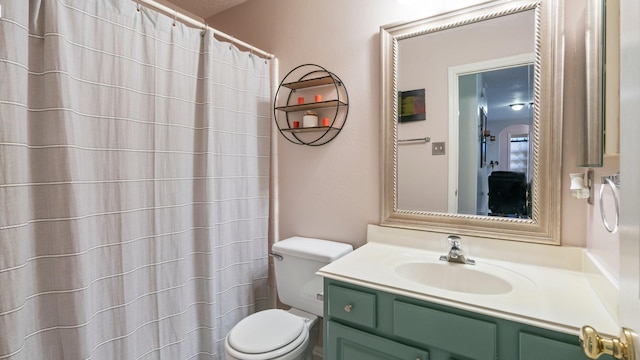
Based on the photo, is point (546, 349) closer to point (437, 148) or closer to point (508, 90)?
point (437, 148)

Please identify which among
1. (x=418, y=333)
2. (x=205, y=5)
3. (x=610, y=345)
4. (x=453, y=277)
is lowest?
(x=418, y=333)

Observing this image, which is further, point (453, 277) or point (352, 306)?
point (453, 277)

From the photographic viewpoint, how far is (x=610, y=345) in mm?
572

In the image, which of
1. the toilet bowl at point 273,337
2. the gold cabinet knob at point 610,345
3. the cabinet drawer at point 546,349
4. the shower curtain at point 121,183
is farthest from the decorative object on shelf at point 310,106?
the gold cabinet knob at point 610,345

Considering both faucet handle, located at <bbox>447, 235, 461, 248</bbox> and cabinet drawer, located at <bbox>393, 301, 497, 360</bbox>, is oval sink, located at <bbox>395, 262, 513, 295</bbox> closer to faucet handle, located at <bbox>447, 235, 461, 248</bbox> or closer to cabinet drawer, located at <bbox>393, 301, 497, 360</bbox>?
faucet handle, located at <bbox>447, 235, 461, 248</bbox>

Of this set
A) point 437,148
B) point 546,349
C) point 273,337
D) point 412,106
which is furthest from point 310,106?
point 546,349

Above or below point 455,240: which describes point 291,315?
below

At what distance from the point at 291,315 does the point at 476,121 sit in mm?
1378

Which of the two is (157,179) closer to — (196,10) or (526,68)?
(196,10)

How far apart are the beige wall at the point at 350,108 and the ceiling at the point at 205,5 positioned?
0.18 m

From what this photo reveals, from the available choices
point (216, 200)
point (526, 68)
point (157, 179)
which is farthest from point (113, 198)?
point (526, 68)

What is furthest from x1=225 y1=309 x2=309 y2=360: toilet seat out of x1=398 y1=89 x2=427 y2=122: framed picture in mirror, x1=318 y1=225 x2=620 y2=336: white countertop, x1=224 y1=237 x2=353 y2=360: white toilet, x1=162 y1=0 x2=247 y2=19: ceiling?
x1=162 y1=0 x2=247 y2=19: ceiling

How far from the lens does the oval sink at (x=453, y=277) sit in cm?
126

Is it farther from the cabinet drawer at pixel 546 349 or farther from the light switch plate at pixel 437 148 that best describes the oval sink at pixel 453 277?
the light switch plate at pixel 437 148
